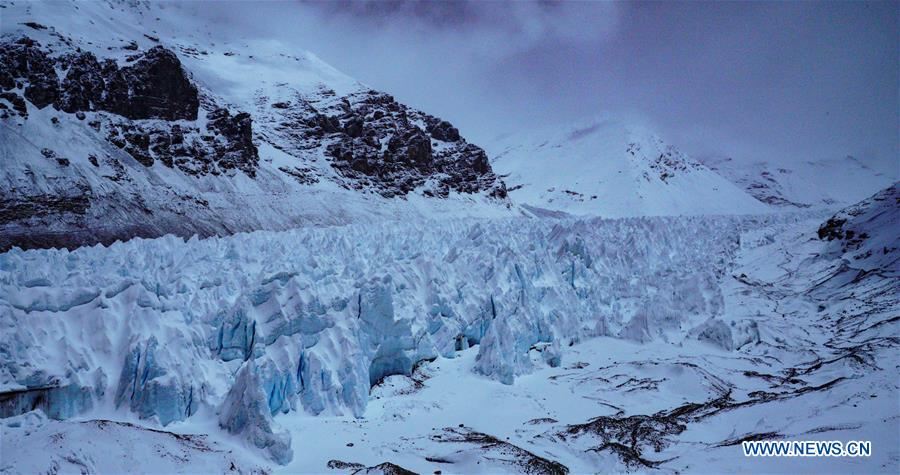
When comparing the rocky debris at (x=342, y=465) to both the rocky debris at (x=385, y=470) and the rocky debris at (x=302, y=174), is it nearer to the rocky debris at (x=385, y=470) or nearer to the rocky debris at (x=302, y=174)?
the rocky debris at (x=385, y=470)

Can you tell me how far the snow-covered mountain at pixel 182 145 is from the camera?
36000 mm

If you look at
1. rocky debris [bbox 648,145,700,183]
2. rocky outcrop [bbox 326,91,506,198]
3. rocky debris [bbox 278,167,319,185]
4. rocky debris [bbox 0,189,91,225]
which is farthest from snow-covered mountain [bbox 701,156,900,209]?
rocky debris [bbox 0,189,91,225]

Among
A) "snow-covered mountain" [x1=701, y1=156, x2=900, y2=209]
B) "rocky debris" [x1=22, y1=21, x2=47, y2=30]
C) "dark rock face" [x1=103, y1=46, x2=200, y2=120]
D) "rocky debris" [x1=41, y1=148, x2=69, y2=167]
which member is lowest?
"rocky debris" [x1=41, y1=148, x2=69, y2=167]

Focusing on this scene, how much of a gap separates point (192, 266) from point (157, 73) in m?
44.1

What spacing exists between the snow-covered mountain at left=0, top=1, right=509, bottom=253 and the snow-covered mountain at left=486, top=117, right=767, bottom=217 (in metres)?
24.6

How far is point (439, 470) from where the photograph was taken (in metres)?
8.17

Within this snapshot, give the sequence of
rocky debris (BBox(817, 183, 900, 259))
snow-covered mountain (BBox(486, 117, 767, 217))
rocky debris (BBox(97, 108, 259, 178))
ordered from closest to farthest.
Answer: rocky debris (BBox(817, 183, 900, 259)) < rocky debris (BBox(97, 108, 259, 178)) < snow-covered mountain (BBox(486, 117, 767, 217))

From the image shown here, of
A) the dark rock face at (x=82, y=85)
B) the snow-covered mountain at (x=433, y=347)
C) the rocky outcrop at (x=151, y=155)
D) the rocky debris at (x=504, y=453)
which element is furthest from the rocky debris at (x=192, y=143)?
the rocky debris at (x=504, y=453)

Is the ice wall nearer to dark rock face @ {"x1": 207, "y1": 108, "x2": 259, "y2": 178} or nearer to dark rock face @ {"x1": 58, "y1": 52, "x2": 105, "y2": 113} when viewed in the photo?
dark rock face @ {"x1": 58, "y1": 52, "x2": 105, "y2": 113}

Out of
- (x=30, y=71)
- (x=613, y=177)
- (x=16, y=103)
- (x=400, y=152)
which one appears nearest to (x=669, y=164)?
(x=613, y=177)

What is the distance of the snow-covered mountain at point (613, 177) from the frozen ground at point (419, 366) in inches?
2935

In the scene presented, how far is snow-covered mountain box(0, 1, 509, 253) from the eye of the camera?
36000mm

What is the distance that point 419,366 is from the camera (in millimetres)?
12914

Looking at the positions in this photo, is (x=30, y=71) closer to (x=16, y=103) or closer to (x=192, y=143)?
(x=16, y=103)
